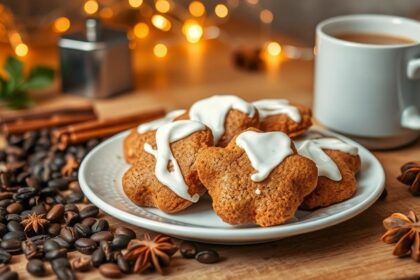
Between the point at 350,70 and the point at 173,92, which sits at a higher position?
the point at 350,70

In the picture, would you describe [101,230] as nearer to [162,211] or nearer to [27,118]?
[162,211]

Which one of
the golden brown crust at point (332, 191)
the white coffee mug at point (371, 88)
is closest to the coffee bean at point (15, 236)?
the golden brown crust at point (332, 191)

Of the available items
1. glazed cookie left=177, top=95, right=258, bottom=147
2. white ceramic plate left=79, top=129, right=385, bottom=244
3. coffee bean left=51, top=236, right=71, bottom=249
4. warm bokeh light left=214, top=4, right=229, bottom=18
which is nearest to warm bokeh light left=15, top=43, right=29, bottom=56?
warm bokeh light left=214, top=4, right=229, bottom=18

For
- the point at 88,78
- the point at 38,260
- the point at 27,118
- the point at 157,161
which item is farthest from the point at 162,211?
the point at 88,78

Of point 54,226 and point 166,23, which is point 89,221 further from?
point 166,23

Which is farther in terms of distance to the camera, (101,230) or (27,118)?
(27,118)

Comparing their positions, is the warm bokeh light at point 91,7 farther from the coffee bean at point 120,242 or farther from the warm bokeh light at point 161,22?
the coffee bean at point 120,242
